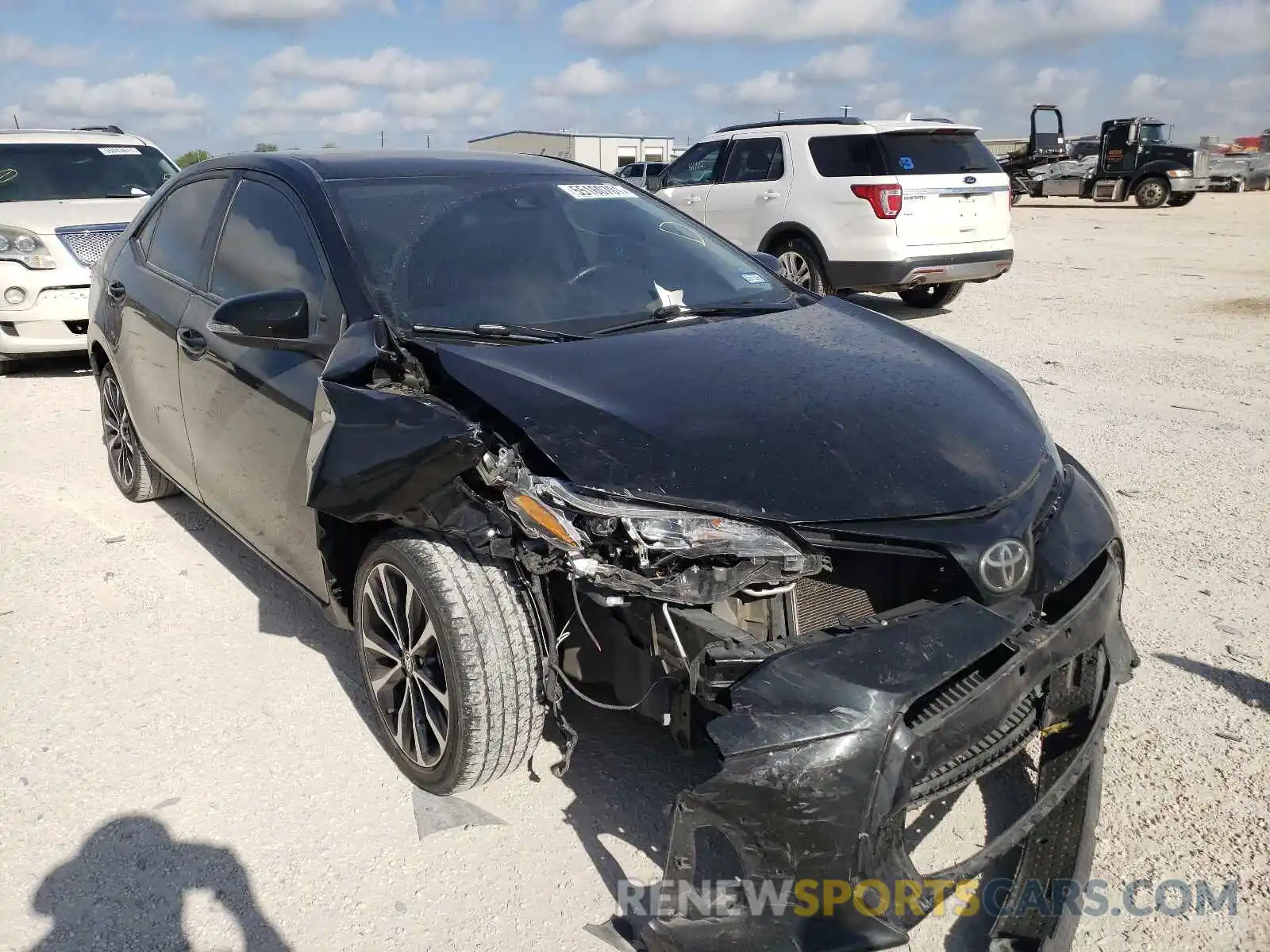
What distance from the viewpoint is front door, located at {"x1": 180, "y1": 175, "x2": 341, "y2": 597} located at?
3020 mm

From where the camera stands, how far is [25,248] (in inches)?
294

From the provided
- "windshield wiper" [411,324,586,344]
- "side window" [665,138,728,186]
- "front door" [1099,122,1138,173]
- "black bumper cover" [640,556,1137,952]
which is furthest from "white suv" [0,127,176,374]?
"front door" [1099,122,1138,173]

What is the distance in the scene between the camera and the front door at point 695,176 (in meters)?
10.8

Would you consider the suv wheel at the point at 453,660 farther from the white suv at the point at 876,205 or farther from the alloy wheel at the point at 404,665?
the white suv at the point at 876,205

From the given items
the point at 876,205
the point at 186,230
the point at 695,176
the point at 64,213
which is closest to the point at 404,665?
the point at 186,230

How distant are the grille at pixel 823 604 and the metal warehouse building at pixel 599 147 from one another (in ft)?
82.6

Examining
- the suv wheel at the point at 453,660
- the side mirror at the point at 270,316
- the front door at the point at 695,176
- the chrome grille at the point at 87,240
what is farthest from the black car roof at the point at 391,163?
the front door at the point at 695,176

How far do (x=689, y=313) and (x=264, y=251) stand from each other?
57.2 inches

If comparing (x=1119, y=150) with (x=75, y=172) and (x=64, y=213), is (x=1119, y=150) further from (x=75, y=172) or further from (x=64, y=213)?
(x=64, y=213)

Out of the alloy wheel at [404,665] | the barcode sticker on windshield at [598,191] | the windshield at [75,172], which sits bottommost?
the alloy wheel at [404,665]

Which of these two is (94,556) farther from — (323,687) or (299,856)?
(299,856)

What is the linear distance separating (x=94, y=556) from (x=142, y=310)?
3.62 feet

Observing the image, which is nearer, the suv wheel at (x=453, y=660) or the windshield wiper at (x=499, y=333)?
the suv wheel at (x=453, y=660)

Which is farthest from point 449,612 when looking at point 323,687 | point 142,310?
point 142,310
